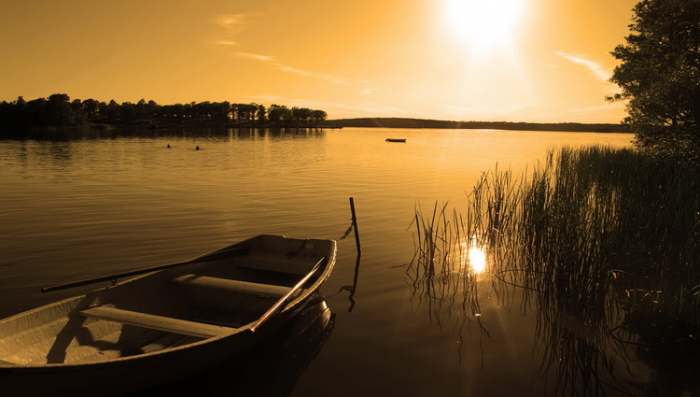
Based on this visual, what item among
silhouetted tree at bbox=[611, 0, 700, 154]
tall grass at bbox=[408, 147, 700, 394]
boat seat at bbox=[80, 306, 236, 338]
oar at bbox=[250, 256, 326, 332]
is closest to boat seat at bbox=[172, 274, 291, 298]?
oar at bbox=[250, 256, 326, 332]

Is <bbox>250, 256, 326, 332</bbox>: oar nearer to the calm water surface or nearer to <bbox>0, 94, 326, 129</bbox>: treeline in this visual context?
the calm water surface

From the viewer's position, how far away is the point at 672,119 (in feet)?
62.6

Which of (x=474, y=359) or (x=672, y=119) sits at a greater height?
(x=672, y=119)

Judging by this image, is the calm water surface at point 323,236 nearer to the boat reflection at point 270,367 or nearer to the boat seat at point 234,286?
the boat reflection at point 270,367

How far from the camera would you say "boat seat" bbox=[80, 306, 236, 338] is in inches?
211

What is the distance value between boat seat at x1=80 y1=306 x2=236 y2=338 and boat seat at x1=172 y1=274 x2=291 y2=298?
4.58 ft

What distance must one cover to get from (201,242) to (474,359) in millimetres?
9463

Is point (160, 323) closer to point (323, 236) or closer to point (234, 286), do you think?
point (234, 286)

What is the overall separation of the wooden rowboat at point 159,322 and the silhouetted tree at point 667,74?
17.4m

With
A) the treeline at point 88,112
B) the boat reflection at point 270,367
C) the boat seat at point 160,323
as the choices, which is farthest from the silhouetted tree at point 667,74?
the treeline at point 88,112

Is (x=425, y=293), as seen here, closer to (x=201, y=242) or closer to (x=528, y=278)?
(x=528, y=278)

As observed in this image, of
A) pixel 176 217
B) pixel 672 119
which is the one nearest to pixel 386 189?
pixel 176 217

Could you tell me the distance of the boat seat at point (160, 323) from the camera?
5.37 metres

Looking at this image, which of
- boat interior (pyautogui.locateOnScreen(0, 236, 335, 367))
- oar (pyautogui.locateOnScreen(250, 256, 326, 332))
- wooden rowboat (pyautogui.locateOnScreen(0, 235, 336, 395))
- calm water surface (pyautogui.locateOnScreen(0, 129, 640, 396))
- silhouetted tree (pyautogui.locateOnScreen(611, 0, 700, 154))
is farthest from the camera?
silhouetted tree (pyautogui.locateOnScreen(611, 0, 700, 154))
